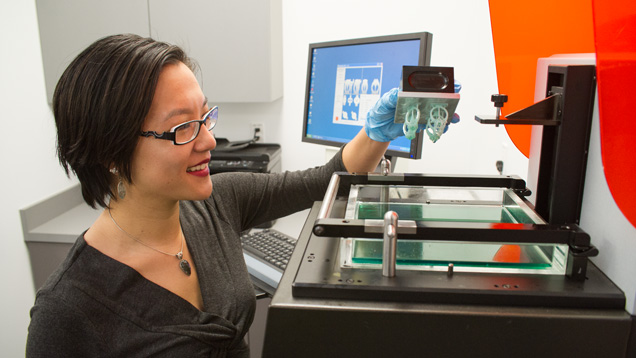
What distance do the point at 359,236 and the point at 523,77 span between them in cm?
49

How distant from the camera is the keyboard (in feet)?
4.45

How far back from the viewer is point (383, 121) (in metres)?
0.97

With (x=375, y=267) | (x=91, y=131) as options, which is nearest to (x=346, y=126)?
(x=91, y=131)

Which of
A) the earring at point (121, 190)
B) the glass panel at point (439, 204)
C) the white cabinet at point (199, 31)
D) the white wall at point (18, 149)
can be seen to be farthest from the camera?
the white cabinet at point (199, 31)

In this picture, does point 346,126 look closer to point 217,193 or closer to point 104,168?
point 217,193

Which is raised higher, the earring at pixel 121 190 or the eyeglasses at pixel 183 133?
the eyeglasses at pixel 183 133

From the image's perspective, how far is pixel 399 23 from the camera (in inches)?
76.3

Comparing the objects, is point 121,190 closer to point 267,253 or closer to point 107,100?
point 107,100

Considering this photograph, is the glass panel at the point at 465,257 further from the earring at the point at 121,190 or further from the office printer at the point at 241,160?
the office printer at the point at 241,160

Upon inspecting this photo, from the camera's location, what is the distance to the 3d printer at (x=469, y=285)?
51 centimetres

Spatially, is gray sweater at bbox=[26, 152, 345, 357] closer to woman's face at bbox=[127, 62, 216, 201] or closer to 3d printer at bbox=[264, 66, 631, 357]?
woman's face at bbox=[127, 62, 216, 201]

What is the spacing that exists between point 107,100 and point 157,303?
1.23 ft

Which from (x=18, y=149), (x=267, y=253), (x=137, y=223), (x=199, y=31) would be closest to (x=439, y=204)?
(x=137, y=223)

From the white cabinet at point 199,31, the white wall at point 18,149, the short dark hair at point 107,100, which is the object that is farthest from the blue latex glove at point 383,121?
the white wall at point 18,149
